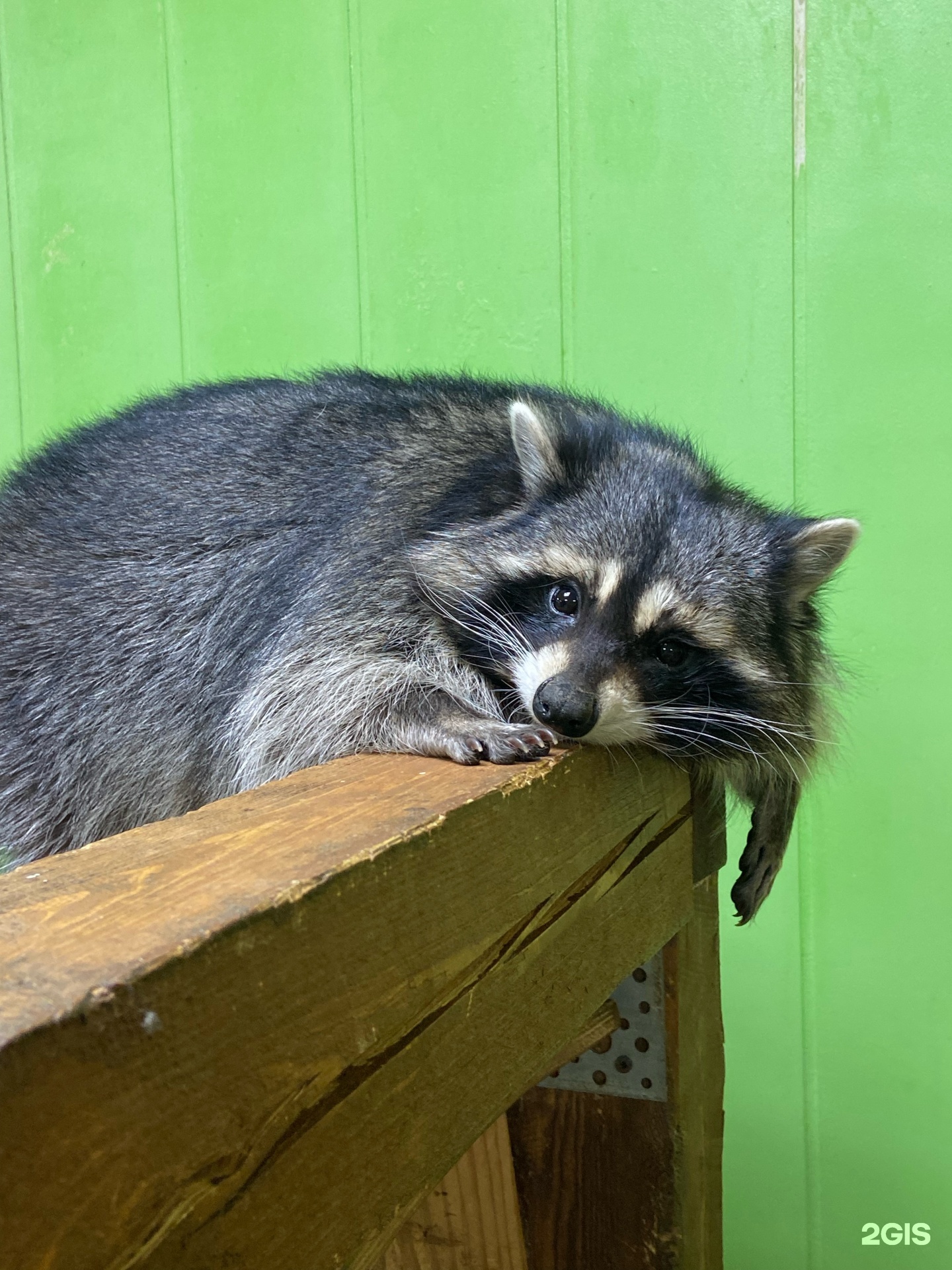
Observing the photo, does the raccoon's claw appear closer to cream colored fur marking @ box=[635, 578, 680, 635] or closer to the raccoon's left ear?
cream colored fur marking @ box=[635, 578, 680, 635]

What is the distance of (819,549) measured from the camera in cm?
134

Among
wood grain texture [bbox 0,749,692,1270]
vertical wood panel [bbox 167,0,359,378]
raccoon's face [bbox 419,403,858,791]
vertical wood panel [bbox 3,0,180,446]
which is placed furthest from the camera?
vertical wood panel [bbox 3,0,180,446]

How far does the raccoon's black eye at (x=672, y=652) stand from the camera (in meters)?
1.25

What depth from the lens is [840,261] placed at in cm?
184

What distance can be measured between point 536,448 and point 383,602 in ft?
0.81

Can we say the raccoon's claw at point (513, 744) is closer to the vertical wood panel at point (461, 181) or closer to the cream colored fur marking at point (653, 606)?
the cream colored fur marking at point (653, 606)

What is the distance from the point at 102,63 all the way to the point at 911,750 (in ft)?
6.42

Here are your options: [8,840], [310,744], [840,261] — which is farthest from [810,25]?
[8,840]

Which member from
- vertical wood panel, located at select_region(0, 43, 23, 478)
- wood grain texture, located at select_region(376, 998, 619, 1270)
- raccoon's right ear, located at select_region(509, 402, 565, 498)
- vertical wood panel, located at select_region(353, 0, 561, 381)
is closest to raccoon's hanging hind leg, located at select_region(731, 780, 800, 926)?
wood grain texture, located at select_region(376, 998, 619, 1270)

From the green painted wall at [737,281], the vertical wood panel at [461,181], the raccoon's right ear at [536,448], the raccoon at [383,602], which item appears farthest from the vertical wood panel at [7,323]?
the raccoon's right ear at [536,448]

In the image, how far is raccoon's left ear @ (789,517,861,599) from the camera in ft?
4.33

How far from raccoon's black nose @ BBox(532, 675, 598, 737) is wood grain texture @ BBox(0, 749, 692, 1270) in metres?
0.19

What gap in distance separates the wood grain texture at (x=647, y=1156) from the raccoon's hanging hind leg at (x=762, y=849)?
13 cm

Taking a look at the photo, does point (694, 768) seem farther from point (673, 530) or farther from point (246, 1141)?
point (246, 1141)
